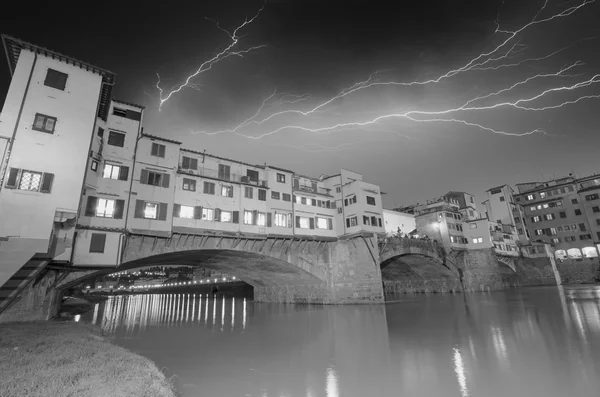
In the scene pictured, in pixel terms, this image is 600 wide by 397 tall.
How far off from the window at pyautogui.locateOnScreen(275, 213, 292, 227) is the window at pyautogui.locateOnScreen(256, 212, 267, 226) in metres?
1.91

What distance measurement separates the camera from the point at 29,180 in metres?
21.4

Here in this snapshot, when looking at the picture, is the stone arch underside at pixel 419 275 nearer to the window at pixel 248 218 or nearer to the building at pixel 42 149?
the window at pixel 248 218

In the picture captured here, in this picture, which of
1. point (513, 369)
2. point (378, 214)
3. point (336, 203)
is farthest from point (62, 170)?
point (378, 214)

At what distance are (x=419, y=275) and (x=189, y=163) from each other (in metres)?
56.0

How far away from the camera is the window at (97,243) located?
24500 millimetres

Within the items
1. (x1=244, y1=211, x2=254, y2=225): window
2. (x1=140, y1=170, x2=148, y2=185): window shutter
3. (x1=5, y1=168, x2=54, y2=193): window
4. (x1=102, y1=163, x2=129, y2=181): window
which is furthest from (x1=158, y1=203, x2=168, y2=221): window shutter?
(x1=244, y1=211, x2=254, y2=225): window

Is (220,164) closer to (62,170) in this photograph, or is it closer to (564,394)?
(62,170)

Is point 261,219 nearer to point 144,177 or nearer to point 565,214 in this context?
point 144,177

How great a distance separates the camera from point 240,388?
1098cm

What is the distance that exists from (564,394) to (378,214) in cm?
3620

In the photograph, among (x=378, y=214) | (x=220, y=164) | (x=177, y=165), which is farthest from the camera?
(x=378, y=214)

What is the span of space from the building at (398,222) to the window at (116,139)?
50983mm

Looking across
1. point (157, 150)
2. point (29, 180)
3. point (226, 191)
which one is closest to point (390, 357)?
point (226, 191)

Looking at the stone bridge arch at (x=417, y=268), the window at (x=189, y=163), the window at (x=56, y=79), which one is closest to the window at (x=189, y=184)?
the window at (x=189, y=163)
